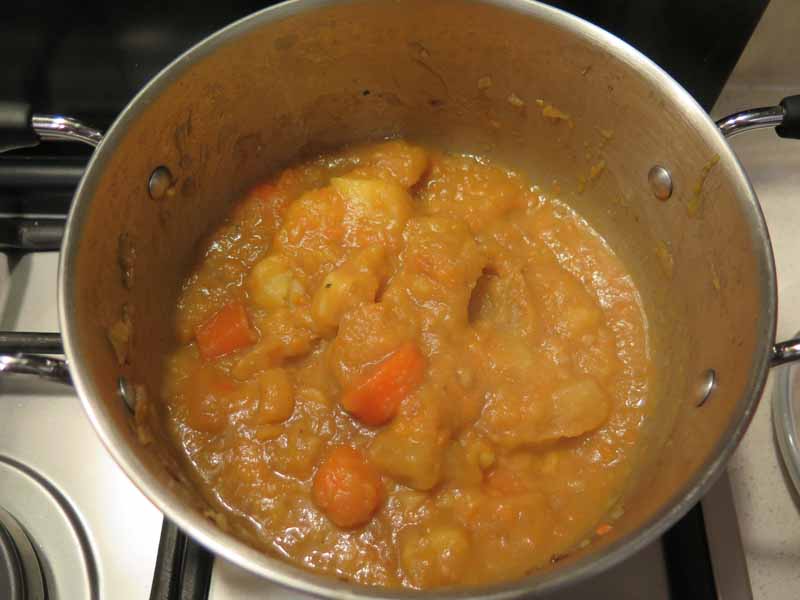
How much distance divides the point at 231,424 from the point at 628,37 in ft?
3.68

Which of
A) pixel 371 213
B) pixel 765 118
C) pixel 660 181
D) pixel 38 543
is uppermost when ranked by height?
pixel 765 118

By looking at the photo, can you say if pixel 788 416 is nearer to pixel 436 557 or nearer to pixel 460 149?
pixel 436 557

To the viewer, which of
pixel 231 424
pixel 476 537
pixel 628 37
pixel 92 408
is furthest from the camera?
pixel 628 37

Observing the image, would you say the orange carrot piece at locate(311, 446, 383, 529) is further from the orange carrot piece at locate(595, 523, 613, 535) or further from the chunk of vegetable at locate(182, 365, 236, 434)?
the orange carrot piece at locate(595, 523, 613, 535)

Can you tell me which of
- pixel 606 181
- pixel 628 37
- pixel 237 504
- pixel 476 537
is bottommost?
pixel 237 504

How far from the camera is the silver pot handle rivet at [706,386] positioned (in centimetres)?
108

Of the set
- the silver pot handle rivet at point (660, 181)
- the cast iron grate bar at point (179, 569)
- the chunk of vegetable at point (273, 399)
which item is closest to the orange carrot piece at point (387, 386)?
the chunk of vegetable at point (273, 399)

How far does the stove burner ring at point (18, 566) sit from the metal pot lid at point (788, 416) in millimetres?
1293

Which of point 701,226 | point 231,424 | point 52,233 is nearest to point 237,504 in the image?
point 231,424

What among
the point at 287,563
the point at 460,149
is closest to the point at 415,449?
the point at 287,563

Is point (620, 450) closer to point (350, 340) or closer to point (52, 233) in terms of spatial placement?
point (350, 340)

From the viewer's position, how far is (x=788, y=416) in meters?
1.21

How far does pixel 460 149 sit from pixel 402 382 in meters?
0.65

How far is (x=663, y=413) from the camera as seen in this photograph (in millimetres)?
1244
